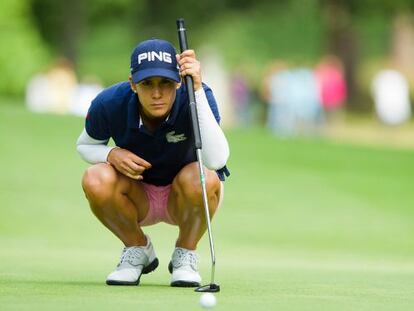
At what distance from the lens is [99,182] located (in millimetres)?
8148

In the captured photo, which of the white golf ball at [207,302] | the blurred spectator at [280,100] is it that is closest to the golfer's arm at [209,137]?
the white golf ball at [207,302]

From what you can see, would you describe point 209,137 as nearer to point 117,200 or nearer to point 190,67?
point 190,67

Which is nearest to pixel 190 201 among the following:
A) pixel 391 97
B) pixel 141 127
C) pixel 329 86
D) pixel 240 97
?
pixel 141 127

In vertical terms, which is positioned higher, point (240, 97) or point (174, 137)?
point (240, 97)

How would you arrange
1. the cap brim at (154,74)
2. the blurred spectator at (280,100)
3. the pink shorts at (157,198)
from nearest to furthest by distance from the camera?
the cap brim at (154,74) < the pink shorts at (157,198) < the blurred spectator at (280,100)

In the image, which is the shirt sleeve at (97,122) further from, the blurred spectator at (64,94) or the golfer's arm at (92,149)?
the blurred spectator at (64,94)

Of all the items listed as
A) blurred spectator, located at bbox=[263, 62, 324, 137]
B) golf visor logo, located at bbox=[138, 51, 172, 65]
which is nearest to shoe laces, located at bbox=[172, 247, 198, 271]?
golf visor logo, located at bbox=[138, 51, 172, 65]

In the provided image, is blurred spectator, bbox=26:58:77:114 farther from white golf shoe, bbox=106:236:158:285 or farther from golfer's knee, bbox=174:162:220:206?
golfer's knee, bbox=174:162:220:206

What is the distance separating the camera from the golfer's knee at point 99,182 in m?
8.15

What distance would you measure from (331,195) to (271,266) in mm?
6858

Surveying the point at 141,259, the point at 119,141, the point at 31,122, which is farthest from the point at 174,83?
the point at 31,122

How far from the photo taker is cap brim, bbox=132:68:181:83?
7785mm

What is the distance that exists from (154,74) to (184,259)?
1.21m

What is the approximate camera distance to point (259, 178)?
728 inches
